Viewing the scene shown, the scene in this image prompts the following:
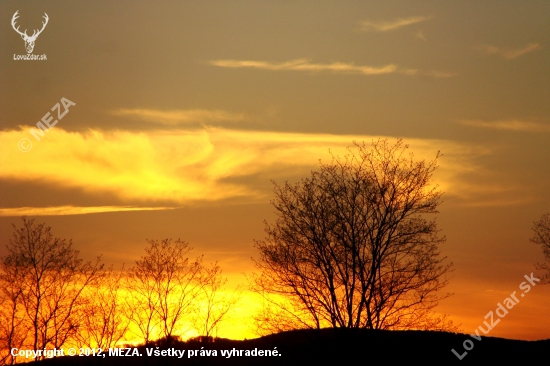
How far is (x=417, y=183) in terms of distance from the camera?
25844 mm

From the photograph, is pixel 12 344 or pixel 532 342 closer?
pixel 12 344

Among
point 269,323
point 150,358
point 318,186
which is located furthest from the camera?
point 150,358

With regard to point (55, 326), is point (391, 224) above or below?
above

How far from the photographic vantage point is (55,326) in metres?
27.4

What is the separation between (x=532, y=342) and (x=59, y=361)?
2418cm

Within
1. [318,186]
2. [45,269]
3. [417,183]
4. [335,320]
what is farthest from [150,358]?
[417,183]

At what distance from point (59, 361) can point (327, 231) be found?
595 inches

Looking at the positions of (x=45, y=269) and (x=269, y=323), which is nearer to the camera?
(x=269, y=323)

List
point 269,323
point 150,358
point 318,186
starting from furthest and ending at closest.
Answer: point 150,358 → point 318,186 → point 269,323

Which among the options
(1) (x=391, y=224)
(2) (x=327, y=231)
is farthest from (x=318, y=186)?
(1) (x=391, y=224)

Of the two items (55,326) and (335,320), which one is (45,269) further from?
(335,320)

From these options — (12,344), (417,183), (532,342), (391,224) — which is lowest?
(532,342)

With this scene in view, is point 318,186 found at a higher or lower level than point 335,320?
higher

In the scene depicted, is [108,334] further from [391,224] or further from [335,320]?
[391,224]
